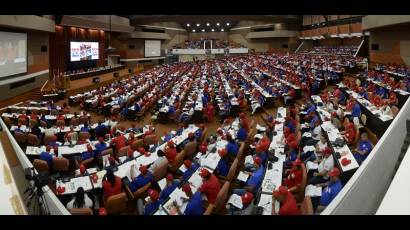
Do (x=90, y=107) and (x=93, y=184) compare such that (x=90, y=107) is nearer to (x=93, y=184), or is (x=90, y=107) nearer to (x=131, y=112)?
(x=131, y=112)

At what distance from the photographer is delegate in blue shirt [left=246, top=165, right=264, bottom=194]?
7184 mm

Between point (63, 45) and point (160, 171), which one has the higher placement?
point (63, 45)

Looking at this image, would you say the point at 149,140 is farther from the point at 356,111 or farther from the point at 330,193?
the point at 356,111

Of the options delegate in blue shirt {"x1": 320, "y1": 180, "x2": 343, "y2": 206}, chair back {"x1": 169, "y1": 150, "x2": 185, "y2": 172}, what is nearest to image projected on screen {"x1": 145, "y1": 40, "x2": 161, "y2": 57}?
chair back {"x1": 169, "y1": 150, "x2": 185, "y2": 172}

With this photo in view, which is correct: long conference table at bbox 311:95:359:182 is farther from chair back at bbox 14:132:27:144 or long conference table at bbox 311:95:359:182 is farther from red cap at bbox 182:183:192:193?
chair back at bbox 14:132:27:144

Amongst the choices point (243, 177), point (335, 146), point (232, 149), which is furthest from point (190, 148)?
point (335, 146)

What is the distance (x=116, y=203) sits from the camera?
23.2 feet

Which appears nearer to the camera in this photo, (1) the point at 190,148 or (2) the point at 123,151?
(2) the point at 123,151

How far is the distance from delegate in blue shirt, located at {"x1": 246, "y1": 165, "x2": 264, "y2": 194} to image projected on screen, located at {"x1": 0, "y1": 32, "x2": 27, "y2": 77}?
1593 cm

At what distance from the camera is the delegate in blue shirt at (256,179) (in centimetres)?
718

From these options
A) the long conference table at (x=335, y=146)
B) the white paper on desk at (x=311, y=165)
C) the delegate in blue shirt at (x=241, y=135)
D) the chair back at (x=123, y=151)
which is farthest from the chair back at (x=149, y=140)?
the long conference table at (x=335, y=146)

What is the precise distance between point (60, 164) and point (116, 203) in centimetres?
296

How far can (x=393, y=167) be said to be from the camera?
698 centimetres
